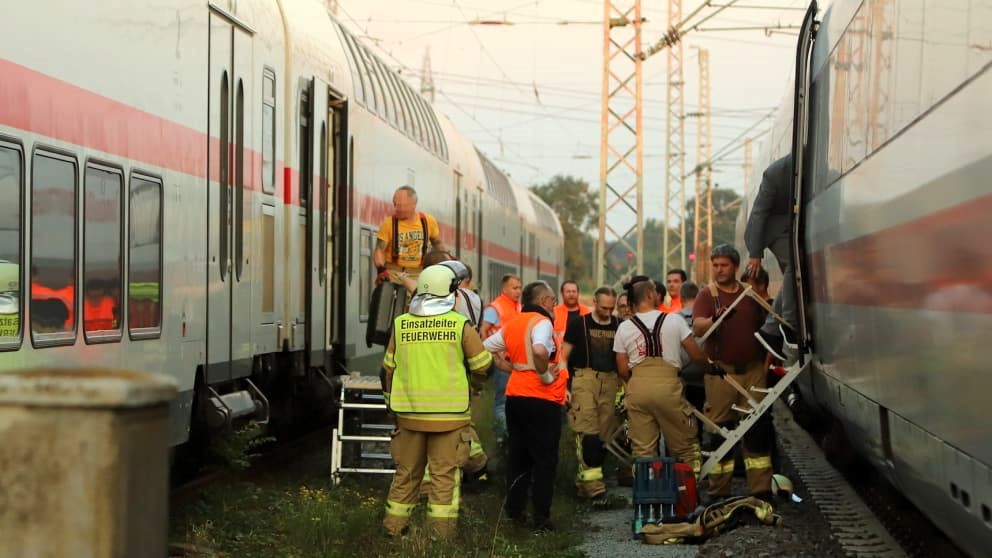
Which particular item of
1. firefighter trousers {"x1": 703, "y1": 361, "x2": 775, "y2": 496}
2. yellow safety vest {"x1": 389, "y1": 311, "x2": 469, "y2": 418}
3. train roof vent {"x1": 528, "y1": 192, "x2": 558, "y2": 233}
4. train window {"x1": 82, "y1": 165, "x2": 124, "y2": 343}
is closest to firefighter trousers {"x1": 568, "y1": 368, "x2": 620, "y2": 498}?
firefighter trousers {"x1": 703, "y1": 361, "x2": 775, "y2": 496}

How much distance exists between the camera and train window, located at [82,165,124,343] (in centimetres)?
704

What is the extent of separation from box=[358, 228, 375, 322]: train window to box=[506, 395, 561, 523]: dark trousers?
388 cm

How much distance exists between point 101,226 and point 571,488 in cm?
580

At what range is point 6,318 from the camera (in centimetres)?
610

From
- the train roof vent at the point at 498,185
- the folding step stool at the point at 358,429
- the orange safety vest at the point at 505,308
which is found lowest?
the folding step stool at the point at 358,429

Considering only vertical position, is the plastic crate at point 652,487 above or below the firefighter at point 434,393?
below

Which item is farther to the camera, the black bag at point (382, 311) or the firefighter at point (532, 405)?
the black bag at point (382, 311)

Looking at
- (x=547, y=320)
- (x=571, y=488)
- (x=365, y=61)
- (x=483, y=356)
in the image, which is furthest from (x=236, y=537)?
(x=365, y=61)

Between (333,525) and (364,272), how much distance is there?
18.7ft

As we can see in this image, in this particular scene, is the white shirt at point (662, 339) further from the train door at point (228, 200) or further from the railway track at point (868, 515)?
the train door at point (228, 200)

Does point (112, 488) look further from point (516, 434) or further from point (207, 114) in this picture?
point (516, 434)

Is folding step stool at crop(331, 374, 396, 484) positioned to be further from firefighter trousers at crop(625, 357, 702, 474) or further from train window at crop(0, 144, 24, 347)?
train window at crop(0, 144, 24, 347)

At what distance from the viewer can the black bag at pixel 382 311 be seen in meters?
10.8

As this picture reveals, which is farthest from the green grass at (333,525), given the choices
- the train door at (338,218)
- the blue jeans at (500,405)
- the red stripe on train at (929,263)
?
the red stripe on train at (929,263)
